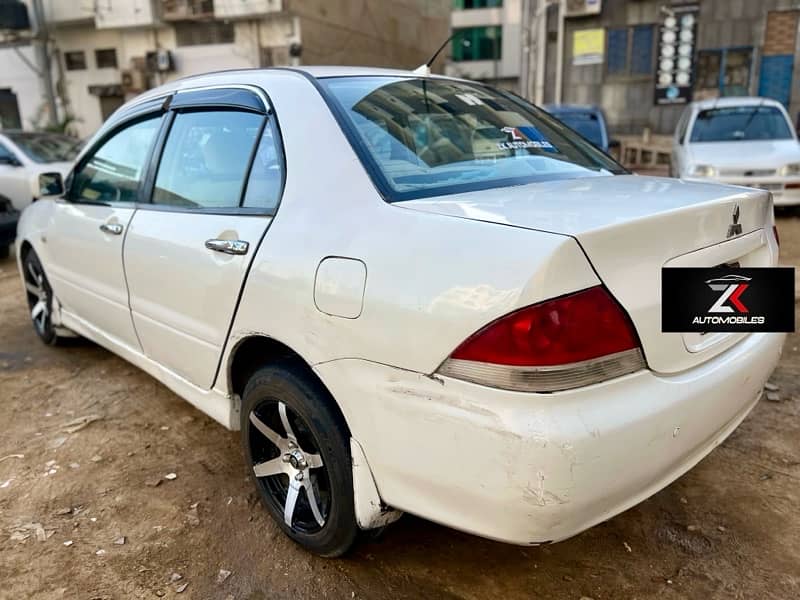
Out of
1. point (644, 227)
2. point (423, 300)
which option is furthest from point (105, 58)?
point (644, 227)

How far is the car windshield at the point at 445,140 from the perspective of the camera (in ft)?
6.92

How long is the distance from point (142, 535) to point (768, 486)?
8.32 feet

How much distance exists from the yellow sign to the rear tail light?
19395 mm

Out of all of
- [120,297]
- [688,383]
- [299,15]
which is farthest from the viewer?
[299,15]

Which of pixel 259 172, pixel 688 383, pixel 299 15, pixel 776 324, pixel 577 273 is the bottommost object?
pixel 688 383

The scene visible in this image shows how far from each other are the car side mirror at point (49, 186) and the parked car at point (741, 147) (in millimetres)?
6307

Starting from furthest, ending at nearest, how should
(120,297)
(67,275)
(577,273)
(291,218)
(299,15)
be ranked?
(299,15)
(67,275)
(120,297)
(291,218)
(577,273)

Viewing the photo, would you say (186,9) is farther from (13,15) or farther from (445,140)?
(445,140)

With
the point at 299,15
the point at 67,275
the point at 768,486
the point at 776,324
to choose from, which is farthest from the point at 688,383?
the point at 299,15

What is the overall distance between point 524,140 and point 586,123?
7.84 m

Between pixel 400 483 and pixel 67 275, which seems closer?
pixel 400 483

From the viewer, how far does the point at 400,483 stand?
72.1 inches

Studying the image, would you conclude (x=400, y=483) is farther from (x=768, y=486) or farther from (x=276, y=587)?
(x=768, y=486)

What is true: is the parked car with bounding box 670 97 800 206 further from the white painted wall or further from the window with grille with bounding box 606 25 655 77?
the white painted wall
